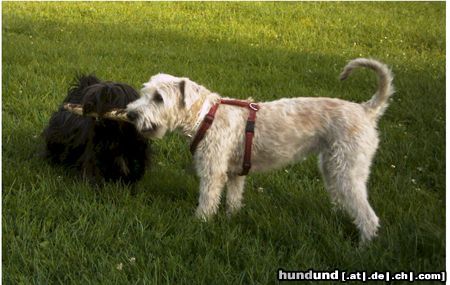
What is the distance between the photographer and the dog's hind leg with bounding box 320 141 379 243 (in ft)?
14.4

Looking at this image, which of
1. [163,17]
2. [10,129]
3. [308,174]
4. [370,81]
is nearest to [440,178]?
[308,174]

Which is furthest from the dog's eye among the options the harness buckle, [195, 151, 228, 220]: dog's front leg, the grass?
the grass

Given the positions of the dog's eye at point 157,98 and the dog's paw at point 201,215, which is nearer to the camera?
the dog's eye at point 157,98

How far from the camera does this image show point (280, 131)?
15.2 ft

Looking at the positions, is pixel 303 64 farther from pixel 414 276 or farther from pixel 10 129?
pixel 414 276

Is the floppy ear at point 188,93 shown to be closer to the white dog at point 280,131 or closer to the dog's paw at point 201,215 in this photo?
the white dog at point 280,131

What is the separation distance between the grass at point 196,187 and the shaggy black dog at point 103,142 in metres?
0.18

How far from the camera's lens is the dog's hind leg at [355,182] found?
4402 mm

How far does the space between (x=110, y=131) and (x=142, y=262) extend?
1.76 metres

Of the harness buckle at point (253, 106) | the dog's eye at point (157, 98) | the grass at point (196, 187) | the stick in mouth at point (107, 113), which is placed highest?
the dog's eye at point (157, 98)

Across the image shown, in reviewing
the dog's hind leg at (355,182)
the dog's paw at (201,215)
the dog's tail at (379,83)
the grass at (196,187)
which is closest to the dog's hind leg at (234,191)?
the grass at (196,187)

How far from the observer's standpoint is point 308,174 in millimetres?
5945

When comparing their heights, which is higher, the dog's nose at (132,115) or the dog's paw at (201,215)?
the dog's nose at (132,115)

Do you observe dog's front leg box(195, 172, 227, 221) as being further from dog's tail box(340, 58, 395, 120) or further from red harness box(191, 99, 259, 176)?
dog's tail box(340, 58, 395, 120)
